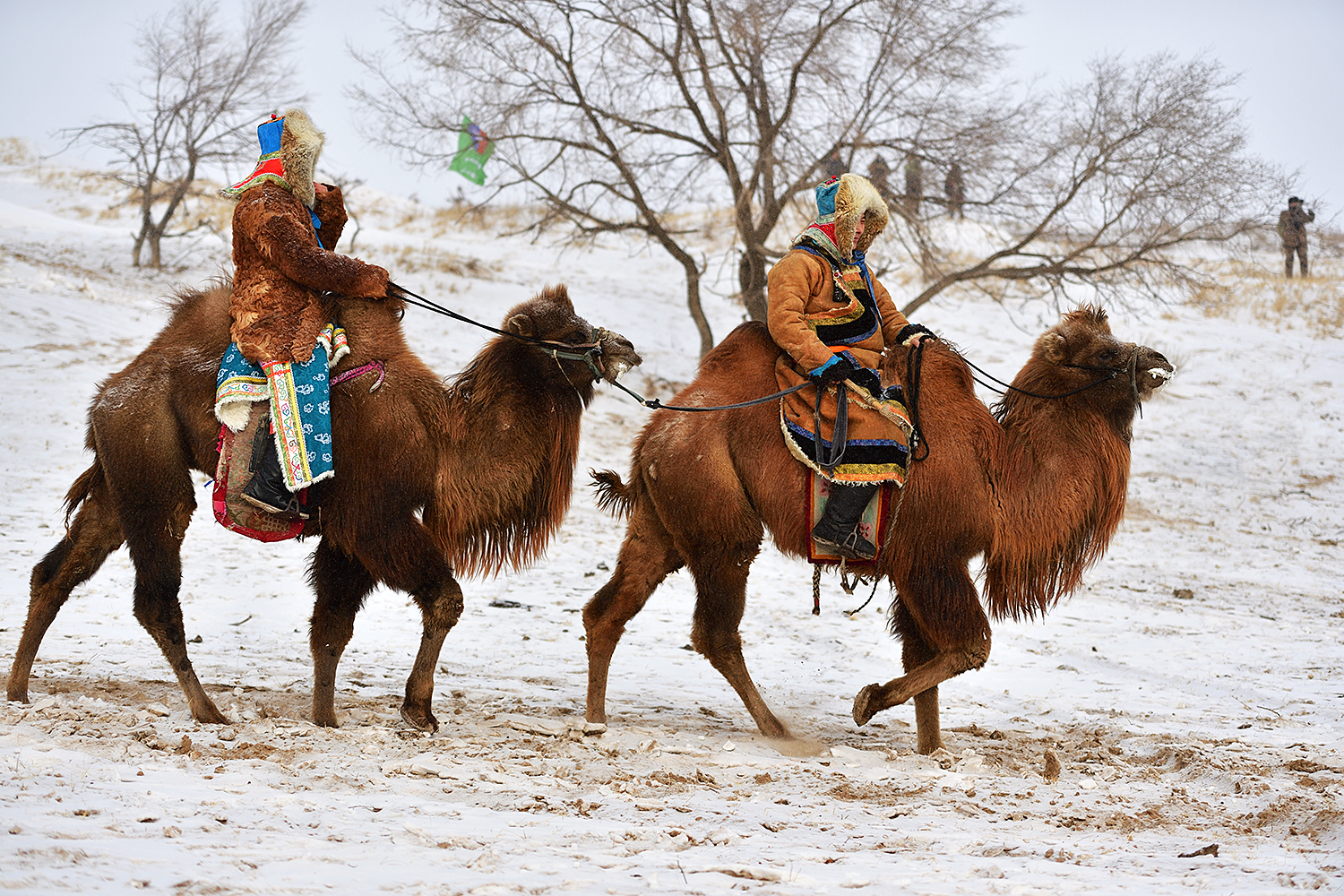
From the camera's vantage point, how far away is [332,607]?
4.91m

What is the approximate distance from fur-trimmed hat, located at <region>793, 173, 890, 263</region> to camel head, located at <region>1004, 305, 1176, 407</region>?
3.28 feet

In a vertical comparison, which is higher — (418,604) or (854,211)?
(854,211)

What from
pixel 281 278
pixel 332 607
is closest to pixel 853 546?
pixel 332 607

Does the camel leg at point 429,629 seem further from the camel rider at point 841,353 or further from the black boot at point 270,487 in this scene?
the camel rider at point 841,353

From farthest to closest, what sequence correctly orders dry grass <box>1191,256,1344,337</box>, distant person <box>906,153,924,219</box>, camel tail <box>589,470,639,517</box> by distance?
1. dry grass <box>1191,256,1344,337</box>
2. distant person <box>906,153,924,219</box>
3. camel tail <box>589,470,639,517</box>

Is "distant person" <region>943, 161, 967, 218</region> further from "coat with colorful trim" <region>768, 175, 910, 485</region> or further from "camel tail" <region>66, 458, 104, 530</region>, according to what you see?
"camel tail" <region>66, 458, 104, 530</region>

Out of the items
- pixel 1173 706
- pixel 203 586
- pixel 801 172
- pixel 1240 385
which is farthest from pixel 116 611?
pixel 1240 385

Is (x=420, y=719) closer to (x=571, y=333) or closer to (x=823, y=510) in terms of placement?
(x=571, y=333)

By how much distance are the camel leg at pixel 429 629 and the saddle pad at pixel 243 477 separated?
2.33ft


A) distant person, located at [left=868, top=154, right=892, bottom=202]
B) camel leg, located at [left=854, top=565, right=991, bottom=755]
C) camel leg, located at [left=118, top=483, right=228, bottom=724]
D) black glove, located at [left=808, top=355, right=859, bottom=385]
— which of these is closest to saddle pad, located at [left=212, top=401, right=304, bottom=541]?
camel leg, located at [left=118, top=483, right=228, bottom=724]

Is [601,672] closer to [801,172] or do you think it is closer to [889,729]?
[889,729]

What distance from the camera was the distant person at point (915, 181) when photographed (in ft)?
48.1

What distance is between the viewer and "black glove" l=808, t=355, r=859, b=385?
471 centimetres

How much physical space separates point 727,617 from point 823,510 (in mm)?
778
